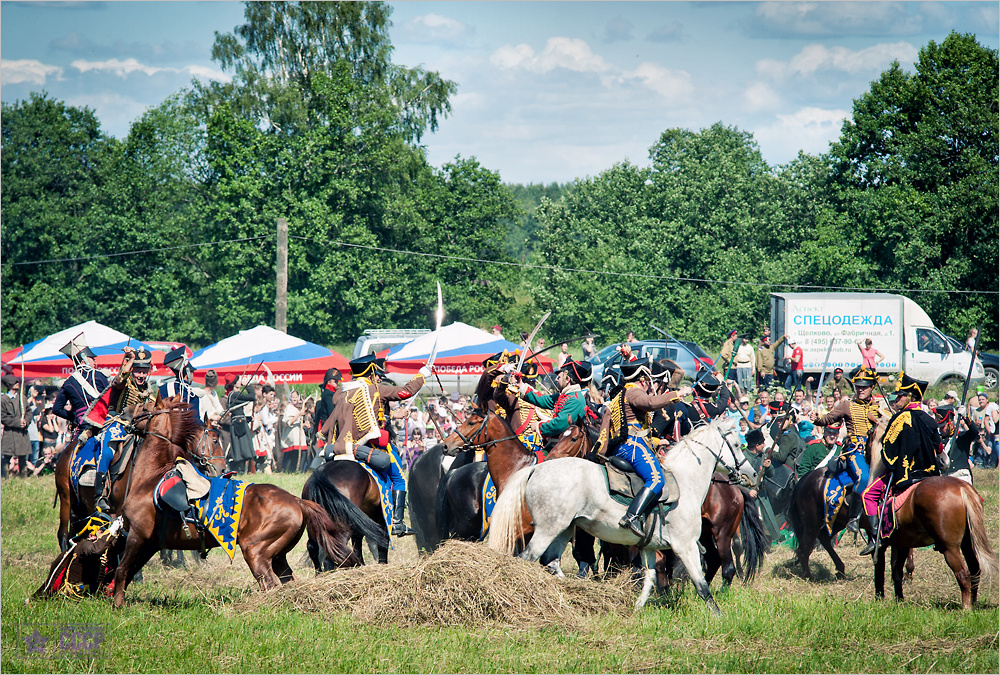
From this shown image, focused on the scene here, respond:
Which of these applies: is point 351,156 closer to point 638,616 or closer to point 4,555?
point 4,555

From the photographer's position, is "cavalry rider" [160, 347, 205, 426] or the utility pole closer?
"cavalry rider" [160, 347, 205, 426]

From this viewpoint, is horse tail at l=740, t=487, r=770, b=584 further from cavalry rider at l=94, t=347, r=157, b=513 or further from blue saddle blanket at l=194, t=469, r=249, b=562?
cavalry rider at l=94, t=347, r=157, b=513

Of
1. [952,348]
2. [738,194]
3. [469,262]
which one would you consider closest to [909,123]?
[738,194]

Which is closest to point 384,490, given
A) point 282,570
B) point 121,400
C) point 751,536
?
point 282,570

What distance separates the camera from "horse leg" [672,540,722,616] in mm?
8742

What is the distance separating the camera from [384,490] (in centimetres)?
1041

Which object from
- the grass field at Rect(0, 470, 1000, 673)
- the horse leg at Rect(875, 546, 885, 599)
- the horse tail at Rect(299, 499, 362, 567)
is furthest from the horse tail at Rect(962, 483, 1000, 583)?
the horse tail at Rect(299, 499, 362, 567)

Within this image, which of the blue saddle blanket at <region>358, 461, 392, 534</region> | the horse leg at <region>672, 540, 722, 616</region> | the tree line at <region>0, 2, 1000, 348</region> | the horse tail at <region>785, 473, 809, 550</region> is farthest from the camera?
the tree line at <region>0, 2, 1000, 348</region>

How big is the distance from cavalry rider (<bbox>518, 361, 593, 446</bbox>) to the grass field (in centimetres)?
185

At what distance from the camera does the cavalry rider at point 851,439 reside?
10.8 metres

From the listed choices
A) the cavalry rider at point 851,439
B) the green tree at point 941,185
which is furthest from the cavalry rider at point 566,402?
the green tree at point 941,185

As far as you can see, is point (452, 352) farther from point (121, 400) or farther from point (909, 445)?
point (909, 445)

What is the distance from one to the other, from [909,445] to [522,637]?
444 centimetres

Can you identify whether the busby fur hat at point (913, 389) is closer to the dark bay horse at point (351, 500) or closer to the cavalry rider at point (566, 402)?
the cavalry rider at point (566, 402)
